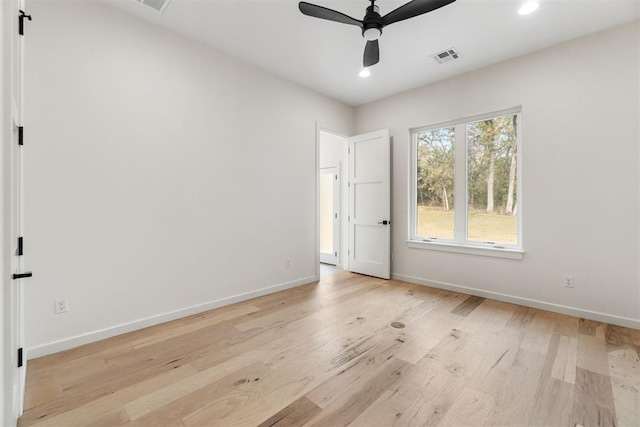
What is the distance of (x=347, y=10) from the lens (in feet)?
8.44

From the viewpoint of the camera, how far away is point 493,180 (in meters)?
3.67

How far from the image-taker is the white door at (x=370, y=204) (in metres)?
4.45

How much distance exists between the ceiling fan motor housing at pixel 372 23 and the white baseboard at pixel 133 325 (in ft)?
10.0

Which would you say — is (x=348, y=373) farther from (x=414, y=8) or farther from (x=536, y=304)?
(x=414, y=8)

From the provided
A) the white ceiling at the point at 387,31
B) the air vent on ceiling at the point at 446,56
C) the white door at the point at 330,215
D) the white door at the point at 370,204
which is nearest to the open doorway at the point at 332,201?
the white door at the point at 330,215

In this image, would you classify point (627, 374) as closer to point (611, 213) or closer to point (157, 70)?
point (611, 213)

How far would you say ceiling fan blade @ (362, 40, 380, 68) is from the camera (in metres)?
2.57

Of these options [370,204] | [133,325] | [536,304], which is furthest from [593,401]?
[133,325]

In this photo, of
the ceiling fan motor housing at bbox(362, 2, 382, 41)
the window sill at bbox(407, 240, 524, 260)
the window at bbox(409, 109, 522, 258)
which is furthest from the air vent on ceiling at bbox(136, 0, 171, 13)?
the window sill at bbox(407, 240, 524, 260)

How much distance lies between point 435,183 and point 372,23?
8.36 feet

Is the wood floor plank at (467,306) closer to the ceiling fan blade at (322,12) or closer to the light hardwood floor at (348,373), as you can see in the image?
the light hardwood floor at (348,373)

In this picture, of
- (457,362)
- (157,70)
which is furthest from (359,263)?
(157,70)

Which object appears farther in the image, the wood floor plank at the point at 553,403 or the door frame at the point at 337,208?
the door frame at the point at 337,208

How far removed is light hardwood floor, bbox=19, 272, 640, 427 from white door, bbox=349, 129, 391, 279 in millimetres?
1569
